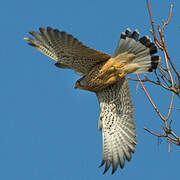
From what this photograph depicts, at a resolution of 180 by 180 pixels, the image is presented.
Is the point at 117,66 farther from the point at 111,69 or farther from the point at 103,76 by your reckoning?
the point at 103,76

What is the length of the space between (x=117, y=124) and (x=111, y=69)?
3.27 feet

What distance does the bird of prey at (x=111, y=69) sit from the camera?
14.8 feet

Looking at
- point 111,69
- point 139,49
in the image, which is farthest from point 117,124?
point 139,49

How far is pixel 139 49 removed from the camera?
193 inches

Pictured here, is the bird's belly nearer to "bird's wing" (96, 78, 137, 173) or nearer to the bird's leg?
the bird's leg

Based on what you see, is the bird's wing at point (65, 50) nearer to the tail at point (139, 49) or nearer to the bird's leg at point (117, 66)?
the bird's leg at point (117, 66)

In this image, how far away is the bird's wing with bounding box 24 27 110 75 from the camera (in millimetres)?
4289

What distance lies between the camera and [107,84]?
5105mm

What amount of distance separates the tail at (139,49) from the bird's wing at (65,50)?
12.4 inches

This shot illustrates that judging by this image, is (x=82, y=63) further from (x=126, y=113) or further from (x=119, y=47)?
(x=126, y=113)

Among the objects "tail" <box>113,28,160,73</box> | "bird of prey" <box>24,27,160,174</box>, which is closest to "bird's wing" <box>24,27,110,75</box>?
"bird of prey" <box>24,27,160,174</box>

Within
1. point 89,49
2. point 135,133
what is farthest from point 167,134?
point 135,133

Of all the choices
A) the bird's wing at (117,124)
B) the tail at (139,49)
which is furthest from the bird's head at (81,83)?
the tail at (139,49)

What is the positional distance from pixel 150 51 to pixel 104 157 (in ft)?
5.79
